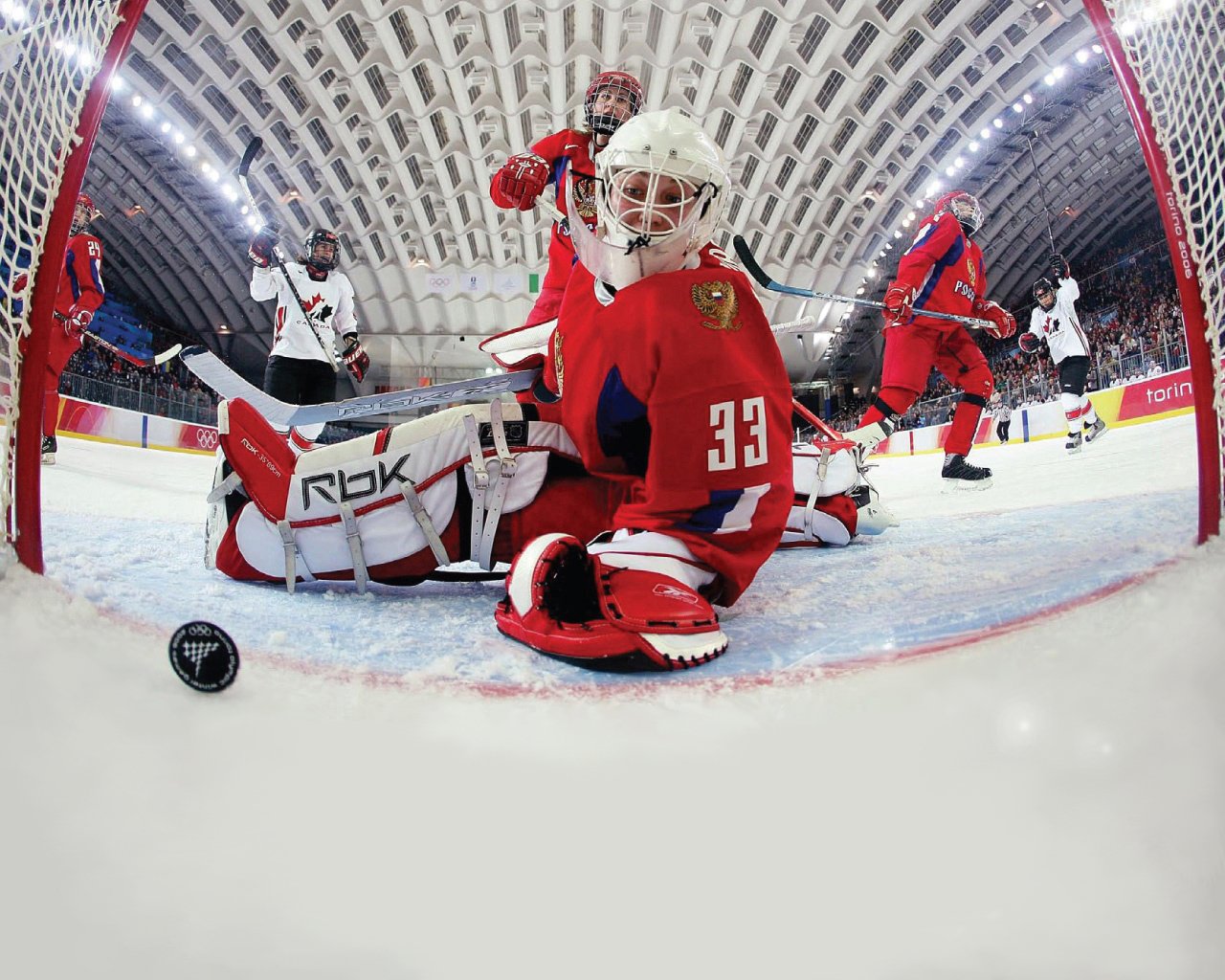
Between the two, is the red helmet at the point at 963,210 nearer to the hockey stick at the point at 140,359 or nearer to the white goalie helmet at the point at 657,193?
the white goalie helmet at the point at 657,193

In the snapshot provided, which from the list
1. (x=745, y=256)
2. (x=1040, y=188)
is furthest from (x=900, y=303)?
(x=1040, y=188)

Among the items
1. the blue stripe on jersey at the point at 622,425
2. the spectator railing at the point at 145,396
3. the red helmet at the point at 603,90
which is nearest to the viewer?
the blue stripe on jersey at the point at 622,425

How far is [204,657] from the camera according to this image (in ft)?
2.38

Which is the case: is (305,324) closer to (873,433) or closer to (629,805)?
(873,433)

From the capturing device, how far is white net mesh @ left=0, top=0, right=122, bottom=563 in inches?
38.3

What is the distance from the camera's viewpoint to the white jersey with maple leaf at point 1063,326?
525 cm

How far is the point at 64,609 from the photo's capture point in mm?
890

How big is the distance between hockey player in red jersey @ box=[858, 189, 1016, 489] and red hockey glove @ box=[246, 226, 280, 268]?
3070 mm

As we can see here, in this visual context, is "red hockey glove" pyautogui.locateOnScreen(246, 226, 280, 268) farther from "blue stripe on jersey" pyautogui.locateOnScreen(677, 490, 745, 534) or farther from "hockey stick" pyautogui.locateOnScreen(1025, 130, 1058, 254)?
"hockey stick" pyautogui.locateOnScreen(1025, 130, 1058, 254)

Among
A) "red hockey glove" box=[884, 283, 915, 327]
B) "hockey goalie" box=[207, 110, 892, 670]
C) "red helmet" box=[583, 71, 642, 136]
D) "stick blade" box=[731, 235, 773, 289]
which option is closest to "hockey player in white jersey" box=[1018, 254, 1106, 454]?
"red hockey glove" box=[884, 283, 915, 327]

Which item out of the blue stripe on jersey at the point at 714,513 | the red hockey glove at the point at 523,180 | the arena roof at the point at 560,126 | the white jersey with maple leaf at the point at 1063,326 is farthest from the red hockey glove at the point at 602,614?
the arena roof at the point at 560,126

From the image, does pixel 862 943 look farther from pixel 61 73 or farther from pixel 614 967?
pixel 61 73

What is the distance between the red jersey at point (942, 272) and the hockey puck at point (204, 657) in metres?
3.34

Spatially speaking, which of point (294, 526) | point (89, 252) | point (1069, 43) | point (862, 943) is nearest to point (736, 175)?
point (1069, 43)
